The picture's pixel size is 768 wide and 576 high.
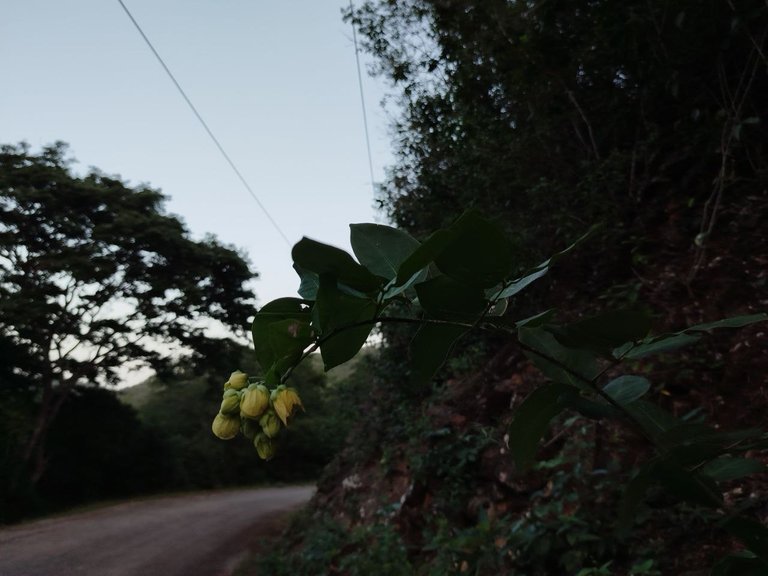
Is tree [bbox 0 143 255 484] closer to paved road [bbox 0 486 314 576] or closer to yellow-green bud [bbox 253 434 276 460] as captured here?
paved road [bbox 0 486 314 576]

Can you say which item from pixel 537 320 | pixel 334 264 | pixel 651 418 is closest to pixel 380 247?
pixel 334 264

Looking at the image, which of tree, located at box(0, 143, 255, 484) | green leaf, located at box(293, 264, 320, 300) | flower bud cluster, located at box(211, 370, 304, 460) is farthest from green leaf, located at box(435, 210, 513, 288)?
tree, located at box(0, 143, 255, 484)

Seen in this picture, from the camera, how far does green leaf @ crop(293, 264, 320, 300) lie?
583 millimetres

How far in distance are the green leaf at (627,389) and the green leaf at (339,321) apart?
33 cm

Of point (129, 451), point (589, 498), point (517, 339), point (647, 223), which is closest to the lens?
point (517, 339)

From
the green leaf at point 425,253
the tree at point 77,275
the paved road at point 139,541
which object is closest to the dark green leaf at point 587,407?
the green leaf at point 425,253

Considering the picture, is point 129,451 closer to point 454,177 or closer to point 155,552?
point 155,552

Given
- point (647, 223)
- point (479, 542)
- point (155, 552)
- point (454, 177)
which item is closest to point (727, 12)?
point (647, 223)

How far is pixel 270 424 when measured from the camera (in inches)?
25.8

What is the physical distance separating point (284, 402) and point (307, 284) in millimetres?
155

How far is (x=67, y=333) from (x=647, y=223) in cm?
1285

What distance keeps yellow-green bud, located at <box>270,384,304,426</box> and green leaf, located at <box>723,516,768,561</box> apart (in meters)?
0.51

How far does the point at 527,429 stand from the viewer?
0.68 m

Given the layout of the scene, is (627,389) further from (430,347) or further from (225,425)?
(225,425)
